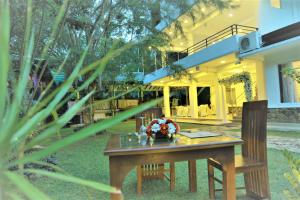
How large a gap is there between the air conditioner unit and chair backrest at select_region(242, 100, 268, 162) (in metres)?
6.46

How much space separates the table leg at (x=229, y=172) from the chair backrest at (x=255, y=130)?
0.50 m

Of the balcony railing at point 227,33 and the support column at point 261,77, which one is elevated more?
the balcony railing at point 227,33

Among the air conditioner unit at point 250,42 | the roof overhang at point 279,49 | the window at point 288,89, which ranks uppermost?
the air conditioner unit at point 250,42

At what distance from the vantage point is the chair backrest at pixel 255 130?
258cm

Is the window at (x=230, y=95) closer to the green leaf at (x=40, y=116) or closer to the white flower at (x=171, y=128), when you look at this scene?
the white flower at (x=171, y=128)

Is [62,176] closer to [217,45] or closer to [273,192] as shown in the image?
[273,192]

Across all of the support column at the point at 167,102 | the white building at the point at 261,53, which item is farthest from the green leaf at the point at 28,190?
the support column at the point at 167,102

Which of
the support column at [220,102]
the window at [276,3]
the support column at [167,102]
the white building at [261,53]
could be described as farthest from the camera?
the support column at [167,102]

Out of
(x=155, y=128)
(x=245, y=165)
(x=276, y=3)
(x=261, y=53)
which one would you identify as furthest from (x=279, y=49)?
(x=155, y=128)

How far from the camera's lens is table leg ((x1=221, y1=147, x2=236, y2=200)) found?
7.47 feet

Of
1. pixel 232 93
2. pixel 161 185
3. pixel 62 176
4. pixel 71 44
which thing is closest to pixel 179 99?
pixel 232 93

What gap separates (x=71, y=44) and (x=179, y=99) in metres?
15.6

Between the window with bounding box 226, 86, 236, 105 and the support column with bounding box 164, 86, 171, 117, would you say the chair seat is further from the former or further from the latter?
the support column with bounding box 164, 86, 171, 117

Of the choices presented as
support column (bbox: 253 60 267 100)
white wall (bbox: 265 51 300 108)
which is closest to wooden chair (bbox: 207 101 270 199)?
white wall (bbox: 265 51 300 108)
